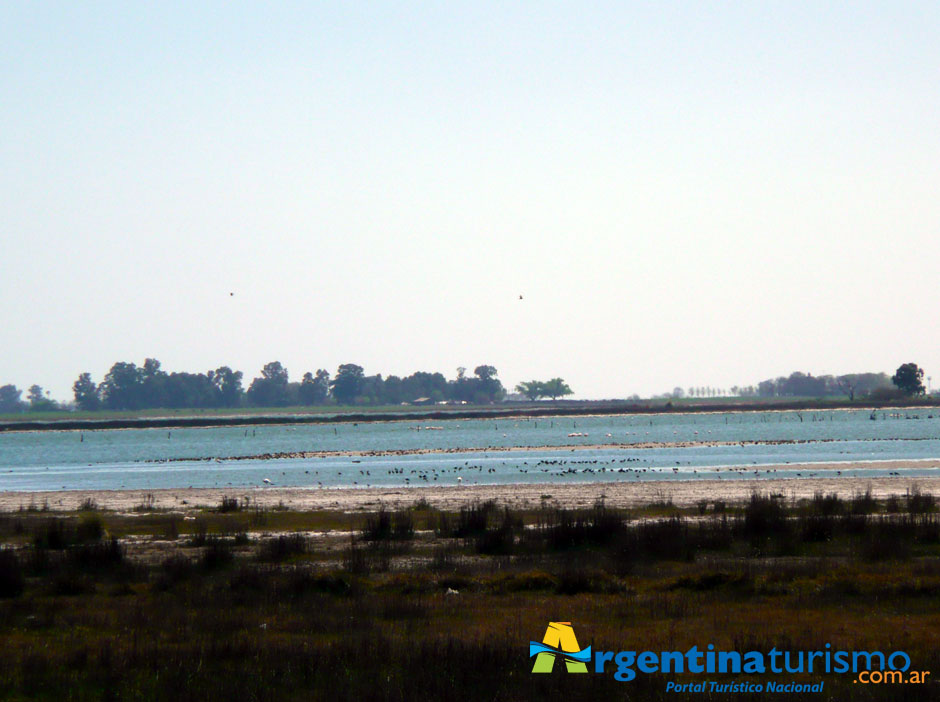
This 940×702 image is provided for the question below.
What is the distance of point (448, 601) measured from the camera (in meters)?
16.1

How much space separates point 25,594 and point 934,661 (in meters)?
14.6

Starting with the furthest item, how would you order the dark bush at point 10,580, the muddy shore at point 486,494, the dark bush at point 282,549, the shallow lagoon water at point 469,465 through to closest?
the shallow lagoon water at point 469,465 → the muddy shore at point 486,494 → the dark bush at point 282,549 → the dark bush at point 10,580

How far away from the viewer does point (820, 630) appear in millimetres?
13258

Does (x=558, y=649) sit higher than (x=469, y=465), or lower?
higher

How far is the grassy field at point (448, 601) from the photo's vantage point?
11.3 meters

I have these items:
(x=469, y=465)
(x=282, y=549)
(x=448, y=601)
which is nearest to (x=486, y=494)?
(x=282, y=549)

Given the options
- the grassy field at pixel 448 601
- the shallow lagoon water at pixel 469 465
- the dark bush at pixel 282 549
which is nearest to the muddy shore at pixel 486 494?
the shallow lagoon water at pixel 469 465

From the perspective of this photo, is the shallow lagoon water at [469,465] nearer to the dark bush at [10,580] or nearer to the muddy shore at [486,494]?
the muddy shore at [486,494]

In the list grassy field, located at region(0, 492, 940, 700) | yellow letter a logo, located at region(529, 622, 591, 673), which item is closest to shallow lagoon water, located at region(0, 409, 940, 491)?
grassy field, located at region(0, 492, 940, 700)

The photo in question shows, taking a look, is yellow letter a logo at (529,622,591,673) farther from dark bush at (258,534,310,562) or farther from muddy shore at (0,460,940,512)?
muddy shore at (0,460,940,512)

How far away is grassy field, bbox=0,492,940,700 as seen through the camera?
1134 cm

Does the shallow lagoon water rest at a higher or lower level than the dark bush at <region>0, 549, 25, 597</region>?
lower

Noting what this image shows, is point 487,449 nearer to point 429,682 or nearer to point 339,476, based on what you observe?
point 339,476

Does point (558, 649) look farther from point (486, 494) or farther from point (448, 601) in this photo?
point (486, 494)
